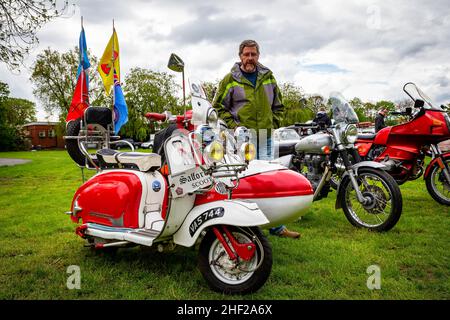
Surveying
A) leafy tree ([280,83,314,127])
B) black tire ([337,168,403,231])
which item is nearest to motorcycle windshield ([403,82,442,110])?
black tire ([337,168,403,231])

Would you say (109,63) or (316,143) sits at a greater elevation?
(109,63)

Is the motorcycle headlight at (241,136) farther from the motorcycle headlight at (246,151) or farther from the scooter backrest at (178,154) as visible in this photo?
the scooter backrest at (178,154)

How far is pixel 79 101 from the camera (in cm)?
436

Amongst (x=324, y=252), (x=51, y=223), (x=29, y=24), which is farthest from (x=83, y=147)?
(x=29, y=24)

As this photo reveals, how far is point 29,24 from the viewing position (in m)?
9.84

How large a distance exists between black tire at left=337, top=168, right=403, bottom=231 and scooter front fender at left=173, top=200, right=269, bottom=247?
7.17 ft

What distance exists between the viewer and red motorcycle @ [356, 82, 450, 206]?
5750mm

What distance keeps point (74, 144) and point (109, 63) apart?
1.42 meters

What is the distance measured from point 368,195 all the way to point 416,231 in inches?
27.3

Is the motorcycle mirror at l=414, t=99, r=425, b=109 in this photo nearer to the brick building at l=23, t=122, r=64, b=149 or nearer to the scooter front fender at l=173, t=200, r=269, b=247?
the scooter front fender at l=173, t=200, r=269, b=247

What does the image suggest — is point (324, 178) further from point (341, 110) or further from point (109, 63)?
point (109, 63)

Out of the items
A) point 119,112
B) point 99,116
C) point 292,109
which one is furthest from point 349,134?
point 292,109

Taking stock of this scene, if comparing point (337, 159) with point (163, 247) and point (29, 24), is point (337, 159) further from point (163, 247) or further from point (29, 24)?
point (29, 24)

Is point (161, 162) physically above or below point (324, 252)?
above
